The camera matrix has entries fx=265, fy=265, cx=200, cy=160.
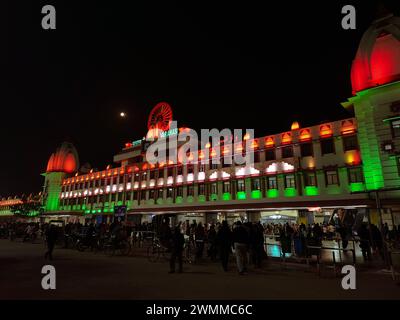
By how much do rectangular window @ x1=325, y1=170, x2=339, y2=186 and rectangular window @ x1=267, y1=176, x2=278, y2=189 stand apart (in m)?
5.60

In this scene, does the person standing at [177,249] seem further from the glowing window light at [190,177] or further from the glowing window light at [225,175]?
the glowing window light at [190,177]

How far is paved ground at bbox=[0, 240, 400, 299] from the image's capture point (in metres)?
6.92

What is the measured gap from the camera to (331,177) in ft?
93.4

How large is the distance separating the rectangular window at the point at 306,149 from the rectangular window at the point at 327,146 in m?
1.20

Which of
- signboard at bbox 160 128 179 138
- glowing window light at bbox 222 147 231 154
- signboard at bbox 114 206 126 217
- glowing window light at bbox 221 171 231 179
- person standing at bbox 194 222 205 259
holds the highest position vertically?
signboard at bbox 160 128 179 138

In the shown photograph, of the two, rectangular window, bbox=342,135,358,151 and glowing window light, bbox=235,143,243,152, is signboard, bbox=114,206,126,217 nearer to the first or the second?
glowing window light, bbox=235,143,243,152

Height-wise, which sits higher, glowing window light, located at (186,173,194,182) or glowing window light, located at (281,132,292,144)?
glowing window light, located at (281,132,292,144)

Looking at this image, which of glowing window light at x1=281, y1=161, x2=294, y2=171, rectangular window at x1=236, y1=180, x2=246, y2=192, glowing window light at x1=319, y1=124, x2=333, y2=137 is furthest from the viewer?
rectangular window at x1=236, y1=180, x2=246, y2=192

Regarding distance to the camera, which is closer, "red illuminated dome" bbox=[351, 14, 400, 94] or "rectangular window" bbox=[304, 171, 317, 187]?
"red illuminated dome" bbox=[351, 14, 400, 94]

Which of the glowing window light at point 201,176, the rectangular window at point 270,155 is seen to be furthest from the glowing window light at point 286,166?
the glowing window light at point 201,176

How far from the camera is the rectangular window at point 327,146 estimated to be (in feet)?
95.0

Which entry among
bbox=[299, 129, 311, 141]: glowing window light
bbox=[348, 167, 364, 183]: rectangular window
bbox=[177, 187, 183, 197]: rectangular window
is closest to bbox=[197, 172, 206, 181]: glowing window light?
bbox=[177, 187, 183, 197]: rectangular window

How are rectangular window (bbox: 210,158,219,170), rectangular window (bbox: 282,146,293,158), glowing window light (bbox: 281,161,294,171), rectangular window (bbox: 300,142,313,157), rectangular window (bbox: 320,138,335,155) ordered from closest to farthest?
rectangular window (bbox: 320,138,335,155) → rectangular window (bbox: 300,142,313,157) → glowing window light (bbox: 281,161,294,171) → rectangular window (bbox: 282,146,293,158) → rectangular window (bbox: 210,158,219,170)

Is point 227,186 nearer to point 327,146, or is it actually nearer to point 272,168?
point 272,168
